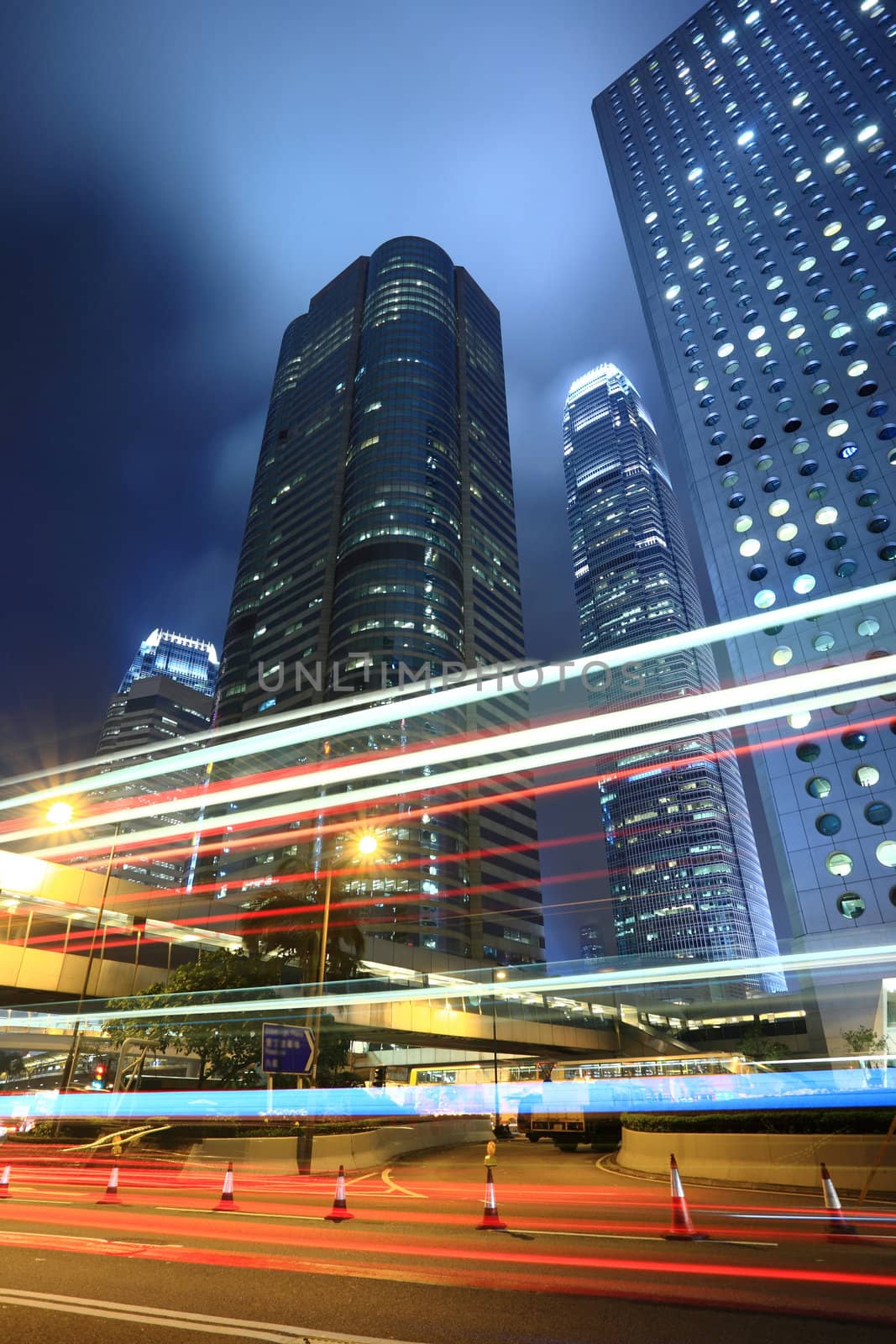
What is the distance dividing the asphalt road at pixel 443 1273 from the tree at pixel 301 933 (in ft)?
52.2

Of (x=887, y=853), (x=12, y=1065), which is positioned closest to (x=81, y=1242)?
(x=887, y=853)

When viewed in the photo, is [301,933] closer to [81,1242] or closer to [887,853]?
[81,1242]

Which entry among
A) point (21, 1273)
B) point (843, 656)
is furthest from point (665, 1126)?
point (843, 656)

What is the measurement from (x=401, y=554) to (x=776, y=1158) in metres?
130

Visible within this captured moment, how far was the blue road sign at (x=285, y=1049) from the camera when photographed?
1656cm

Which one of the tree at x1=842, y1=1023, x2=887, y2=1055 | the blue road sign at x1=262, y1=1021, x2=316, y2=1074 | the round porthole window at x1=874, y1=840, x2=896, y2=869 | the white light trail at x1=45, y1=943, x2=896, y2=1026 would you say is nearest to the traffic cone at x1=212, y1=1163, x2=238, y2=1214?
the blue road sign at x1=262, y1=1021, x2=316, y2=1074

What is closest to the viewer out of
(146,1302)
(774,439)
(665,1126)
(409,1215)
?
(146,1302)

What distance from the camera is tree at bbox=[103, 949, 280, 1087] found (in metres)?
28.5

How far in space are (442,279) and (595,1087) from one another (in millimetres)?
184052

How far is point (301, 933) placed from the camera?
3072cm

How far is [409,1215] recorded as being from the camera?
41.8ft

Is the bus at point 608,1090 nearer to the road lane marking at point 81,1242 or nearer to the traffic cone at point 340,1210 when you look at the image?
the traffic cone at point 340,1210

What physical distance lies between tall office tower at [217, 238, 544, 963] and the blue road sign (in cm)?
9464

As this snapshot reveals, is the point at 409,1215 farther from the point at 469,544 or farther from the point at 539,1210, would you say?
the point at 469,544
